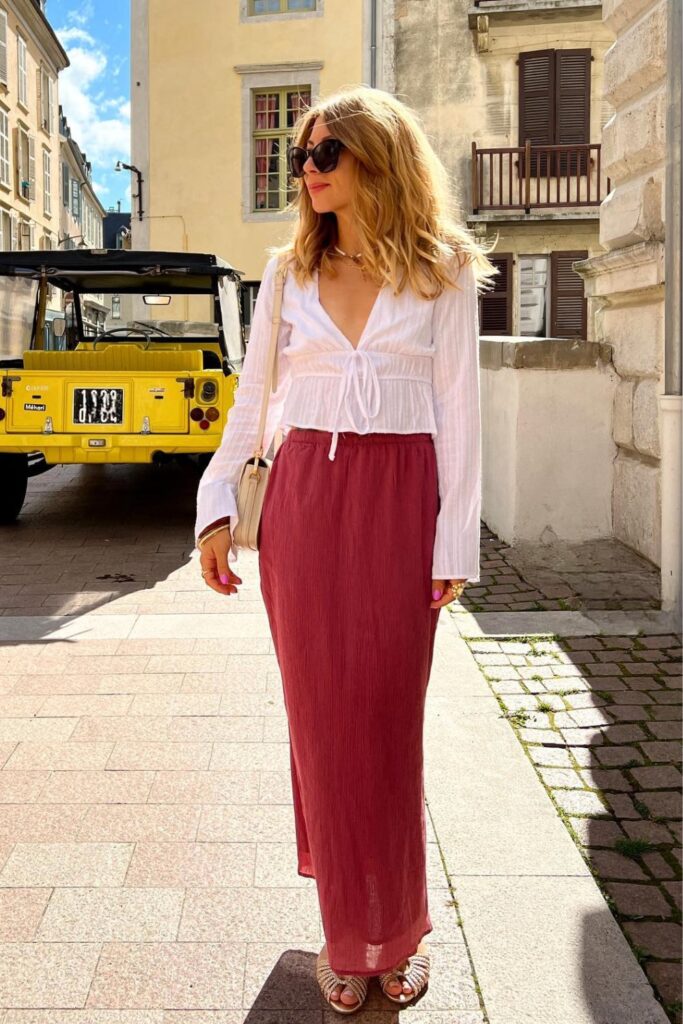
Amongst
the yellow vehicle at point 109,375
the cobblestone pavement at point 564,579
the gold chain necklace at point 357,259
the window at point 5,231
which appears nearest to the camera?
the gold chain necklace at point 357,259

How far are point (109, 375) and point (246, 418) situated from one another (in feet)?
19.7

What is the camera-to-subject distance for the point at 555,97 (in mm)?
24000

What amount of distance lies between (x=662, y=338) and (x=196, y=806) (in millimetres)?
4101

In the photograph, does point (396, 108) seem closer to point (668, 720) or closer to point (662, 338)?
point (668, 720)

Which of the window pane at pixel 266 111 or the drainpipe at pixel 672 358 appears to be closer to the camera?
the drainpipe at pixel 672 358

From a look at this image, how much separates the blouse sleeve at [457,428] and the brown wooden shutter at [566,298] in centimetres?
2223

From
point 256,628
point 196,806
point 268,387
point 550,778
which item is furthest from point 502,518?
point 268,387

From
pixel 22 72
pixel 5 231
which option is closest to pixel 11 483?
pixel 5 231

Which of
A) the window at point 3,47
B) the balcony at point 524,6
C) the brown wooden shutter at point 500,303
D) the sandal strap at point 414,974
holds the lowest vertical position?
the sandal strap at point 414,974

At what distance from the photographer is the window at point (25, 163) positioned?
41.1 m

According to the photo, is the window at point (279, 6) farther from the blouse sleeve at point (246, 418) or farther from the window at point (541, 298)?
the blouse sleeve at point (246, 418)

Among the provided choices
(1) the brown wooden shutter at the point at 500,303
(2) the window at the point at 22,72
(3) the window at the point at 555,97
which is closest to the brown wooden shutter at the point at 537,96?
(3) the window at the point at 555,97

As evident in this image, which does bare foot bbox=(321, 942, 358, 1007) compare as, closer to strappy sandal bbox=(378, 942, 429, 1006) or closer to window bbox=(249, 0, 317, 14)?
strappy sandal bbox=(378, 942, 429, 1006)

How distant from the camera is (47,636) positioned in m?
5.58
